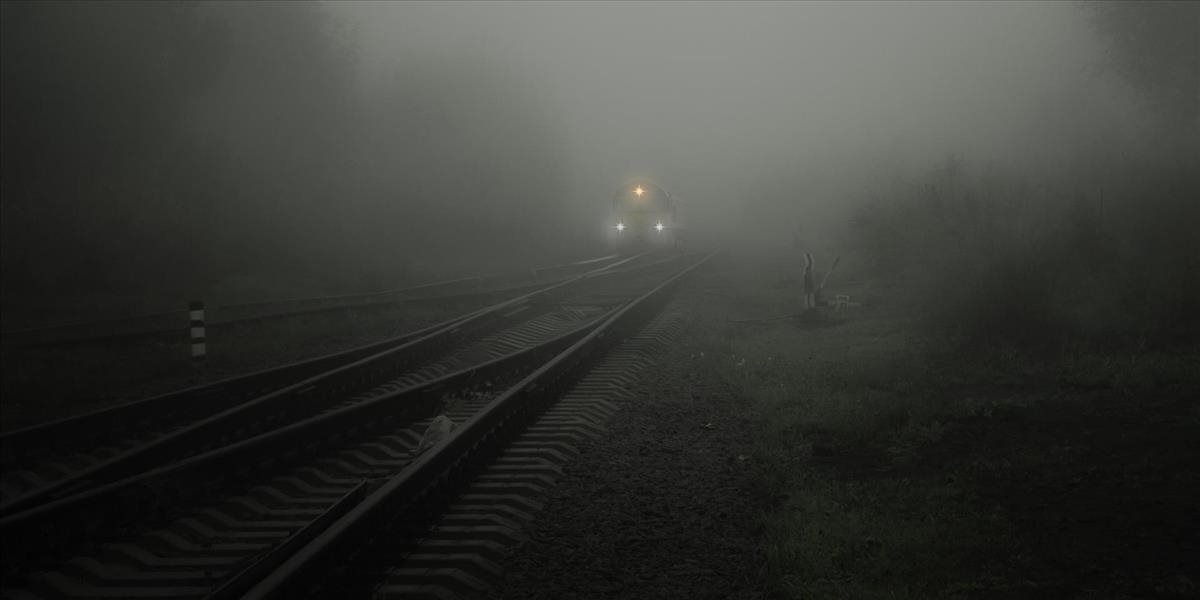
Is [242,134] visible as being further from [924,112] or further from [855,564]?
[924,112]

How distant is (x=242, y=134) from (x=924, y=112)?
40.4m

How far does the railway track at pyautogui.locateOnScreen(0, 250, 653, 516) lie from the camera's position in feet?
19.9

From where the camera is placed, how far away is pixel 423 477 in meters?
5.27

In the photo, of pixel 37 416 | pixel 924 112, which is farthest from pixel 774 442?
pixel 924 112

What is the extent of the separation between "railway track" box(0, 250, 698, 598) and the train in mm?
29542

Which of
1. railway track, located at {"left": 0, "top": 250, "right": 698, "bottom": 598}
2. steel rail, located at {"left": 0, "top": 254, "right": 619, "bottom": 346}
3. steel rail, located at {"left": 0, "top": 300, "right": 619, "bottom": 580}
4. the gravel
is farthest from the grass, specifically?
steel rail, located at {"left": 0, "top": 254, "right": 619, "bottom": 346}

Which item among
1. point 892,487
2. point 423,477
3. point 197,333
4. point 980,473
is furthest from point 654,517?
point 197,333

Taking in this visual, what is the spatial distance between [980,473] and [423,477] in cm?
417

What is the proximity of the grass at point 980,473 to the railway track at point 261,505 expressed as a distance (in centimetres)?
239

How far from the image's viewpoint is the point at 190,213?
904 inches

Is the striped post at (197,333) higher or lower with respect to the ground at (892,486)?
higher

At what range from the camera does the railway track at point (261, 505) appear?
433 centimetres

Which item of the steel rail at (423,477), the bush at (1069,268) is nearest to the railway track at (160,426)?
the steel rail at (423,477)

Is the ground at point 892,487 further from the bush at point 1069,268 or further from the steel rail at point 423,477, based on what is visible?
the bush at point 1069,268
